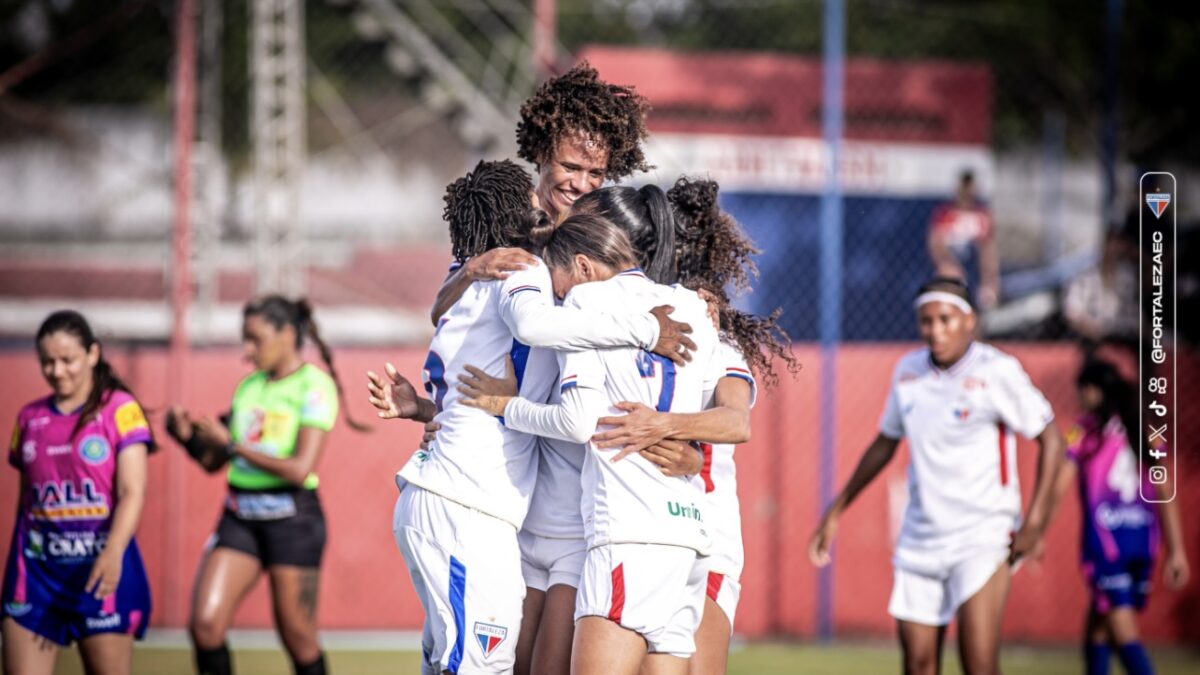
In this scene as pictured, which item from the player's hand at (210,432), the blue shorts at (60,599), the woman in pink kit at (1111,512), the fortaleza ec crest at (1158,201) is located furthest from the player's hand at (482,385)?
the fortaleza ec crest at (1158,201)

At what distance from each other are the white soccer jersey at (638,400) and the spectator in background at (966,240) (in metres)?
9.15

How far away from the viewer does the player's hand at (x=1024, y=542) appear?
21.8ft

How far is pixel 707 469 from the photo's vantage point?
493 cm

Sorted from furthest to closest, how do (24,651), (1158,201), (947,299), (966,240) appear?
(966,240)
(1158,201)
(947,299)
(24,651)

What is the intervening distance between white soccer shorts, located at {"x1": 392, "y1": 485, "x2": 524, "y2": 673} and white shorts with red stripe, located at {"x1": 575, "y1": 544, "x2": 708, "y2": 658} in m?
0.24

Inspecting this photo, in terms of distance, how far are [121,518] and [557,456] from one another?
2.22m

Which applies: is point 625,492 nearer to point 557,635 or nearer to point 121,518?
point 557,635

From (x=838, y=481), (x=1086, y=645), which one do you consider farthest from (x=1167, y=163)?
(x=1086, y=645)

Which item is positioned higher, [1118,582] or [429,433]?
[429,433]

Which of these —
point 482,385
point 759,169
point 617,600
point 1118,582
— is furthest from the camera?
point 759,169

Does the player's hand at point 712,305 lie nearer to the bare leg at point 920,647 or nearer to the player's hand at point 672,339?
the player's hand at point 672,339

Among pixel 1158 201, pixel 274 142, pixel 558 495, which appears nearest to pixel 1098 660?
pixel 1158 201

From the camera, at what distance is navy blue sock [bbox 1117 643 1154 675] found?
7.99 m

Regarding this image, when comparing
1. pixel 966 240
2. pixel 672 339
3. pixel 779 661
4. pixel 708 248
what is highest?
pixel 966 240
